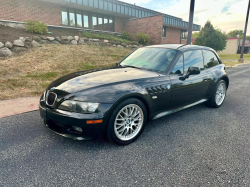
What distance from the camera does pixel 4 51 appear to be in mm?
8375

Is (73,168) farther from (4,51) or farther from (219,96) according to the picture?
(4,51)

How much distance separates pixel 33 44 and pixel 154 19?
45.2ft

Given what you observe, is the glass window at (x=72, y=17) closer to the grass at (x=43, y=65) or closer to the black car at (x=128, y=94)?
the grass at (x=43, y=65)

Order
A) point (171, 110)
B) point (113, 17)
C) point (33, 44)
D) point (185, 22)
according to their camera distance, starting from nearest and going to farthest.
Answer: point (171, 110) < point (33, 44) < point (113, 17) < point (185, 22)

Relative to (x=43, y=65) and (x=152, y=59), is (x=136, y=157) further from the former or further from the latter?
(x=43, y=65)

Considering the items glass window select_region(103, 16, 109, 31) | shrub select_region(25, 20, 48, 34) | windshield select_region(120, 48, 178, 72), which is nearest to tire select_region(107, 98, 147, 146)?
windshield select_region(120, 48, 178, 72)

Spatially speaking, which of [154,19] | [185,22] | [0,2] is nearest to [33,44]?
[0,2]

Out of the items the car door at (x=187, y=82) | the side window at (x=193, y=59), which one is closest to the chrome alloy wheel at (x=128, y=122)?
the car door at (x=187, y=82)

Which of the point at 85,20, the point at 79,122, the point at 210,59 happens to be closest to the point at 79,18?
the point at 85,20

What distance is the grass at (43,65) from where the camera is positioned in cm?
575

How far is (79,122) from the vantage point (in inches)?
94.0

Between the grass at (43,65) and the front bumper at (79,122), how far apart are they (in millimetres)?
3294

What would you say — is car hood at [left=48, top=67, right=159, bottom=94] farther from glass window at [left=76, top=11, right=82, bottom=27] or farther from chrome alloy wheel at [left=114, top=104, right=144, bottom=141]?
glass window at [left=76, top=11, right=82, bottom=27]

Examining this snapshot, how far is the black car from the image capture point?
2.46 m
